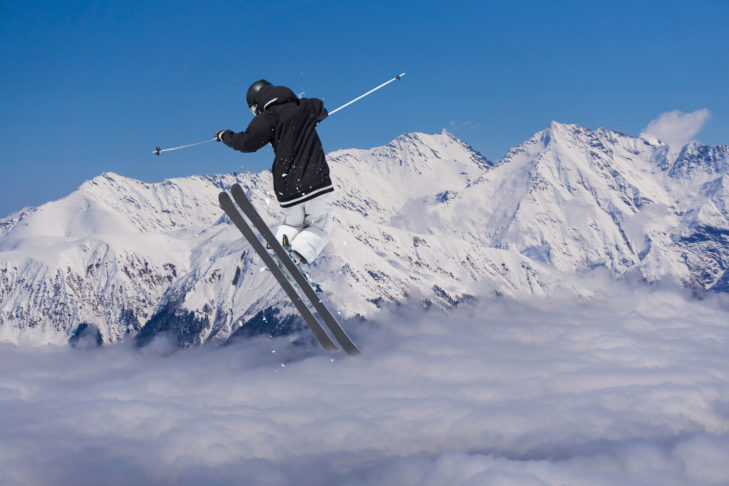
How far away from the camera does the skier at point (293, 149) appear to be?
7969 millimetres

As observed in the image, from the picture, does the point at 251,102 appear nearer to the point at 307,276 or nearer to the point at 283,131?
the point at 283,131

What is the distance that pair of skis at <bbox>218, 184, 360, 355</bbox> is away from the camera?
854cm

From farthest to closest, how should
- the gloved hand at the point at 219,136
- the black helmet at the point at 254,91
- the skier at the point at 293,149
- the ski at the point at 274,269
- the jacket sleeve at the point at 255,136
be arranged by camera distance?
the ski at the point at 274,269, the gloved hand at the point at 219,136, the black helmet at the point at 254,91, the skier at the point at 293,149, the jacket sleeve at the point at 255,136

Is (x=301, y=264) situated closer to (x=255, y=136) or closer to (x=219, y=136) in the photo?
(x=255, y=136)

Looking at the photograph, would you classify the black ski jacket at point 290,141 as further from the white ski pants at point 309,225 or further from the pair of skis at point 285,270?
the pair of skis at point 285,270

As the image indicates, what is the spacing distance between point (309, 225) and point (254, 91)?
7.50 feet

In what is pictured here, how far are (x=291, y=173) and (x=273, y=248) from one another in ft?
4.12

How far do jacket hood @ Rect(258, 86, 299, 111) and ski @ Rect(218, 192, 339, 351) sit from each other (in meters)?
1.73

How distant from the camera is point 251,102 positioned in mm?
8172

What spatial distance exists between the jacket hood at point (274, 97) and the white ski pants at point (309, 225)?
61.7 inches

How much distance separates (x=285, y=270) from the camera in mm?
8844

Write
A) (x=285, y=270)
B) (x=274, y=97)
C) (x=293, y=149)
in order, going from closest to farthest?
1. (x=274, y=97)
2. (x=293, y=149)
3. (x=285, y=270)

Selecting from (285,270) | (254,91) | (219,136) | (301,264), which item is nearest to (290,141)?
(254,91)

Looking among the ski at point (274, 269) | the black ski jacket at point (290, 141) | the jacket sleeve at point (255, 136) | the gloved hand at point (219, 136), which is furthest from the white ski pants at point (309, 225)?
the gloved hand at point (219, 136)
